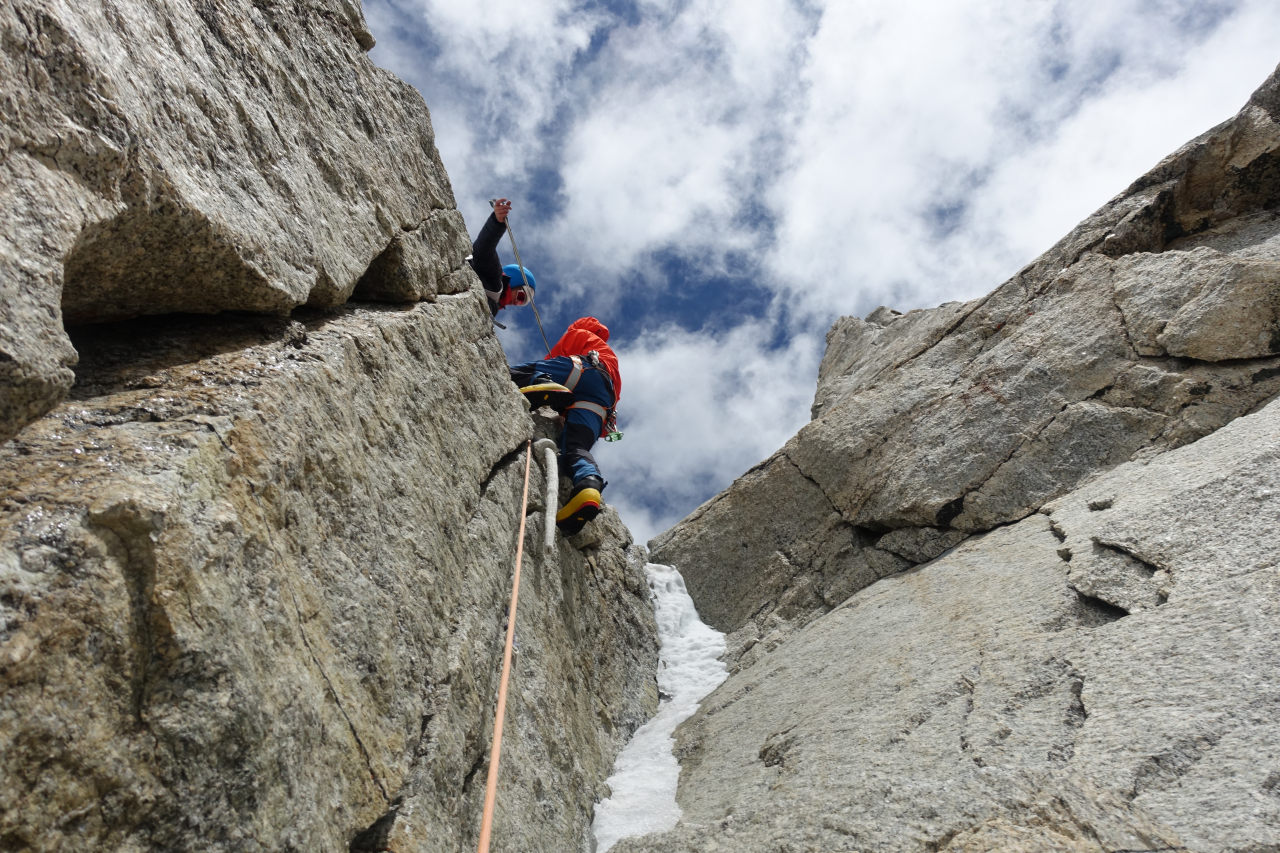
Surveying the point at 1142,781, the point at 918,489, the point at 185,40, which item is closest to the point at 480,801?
the point at 1142,781

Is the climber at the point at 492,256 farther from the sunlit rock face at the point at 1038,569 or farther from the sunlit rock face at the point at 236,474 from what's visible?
the sunlit rock face at the point at 1038,569

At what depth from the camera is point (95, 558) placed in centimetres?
275

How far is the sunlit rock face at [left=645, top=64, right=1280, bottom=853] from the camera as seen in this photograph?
4.52 m

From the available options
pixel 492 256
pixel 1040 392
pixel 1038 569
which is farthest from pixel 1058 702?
pixel 492 256

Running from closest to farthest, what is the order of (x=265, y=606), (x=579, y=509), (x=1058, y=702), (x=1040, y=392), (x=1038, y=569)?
1. (x=265, y=606)
2. (x=1058, y=702)
3. (x=1038, y=569)
4. (x=579, y=509)
5. (x=1040, y=392)

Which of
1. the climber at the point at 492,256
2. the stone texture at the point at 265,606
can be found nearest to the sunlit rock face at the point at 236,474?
the stone texture at the point at 265,606

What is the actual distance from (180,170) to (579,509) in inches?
225

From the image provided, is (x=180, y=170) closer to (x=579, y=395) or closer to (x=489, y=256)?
(x=489, y=256)

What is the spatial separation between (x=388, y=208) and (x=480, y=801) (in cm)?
436

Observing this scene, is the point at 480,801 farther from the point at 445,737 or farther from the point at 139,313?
the point at 139,313

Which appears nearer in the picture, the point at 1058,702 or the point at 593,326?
the point at 1058,702

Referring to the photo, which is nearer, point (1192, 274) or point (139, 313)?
point (139, 313)

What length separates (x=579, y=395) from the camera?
1057cm

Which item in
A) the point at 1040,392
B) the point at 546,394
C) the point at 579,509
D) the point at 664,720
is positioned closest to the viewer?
the point at 579,509
